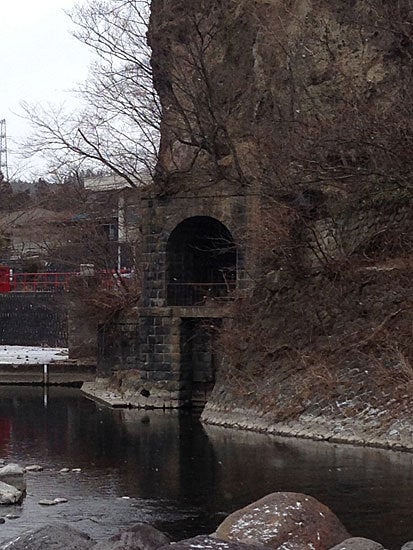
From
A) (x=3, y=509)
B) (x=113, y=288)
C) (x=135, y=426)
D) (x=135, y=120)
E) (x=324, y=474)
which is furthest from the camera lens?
(x=113, y=288)

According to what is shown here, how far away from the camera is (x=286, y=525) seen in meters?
13.5

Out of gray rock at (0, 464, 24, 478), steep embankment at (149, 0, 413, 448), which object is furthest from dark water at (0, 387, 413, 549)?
steep embankment at (149, 0, 413, 448)

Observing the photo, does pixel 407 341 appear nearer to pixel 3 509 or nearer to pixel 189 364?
pixel 189 364

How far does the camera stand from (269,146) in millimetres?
34125

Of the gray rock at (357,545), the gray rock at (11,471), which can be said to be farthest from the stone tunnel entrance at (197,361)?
the gray rock at (357,545)

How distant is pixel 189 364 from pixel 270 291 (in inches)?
152

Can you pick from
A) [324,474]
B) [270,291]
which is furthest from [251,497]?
[270,291]

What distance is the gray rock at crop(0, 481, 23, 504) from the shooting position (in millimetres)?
18547

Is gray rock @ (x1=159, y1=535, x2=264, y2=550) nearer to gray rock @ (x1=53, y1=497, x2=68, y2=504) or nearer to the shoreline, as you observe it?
gray rock @ (x1=53, y1=497, x2=68, y2=504)

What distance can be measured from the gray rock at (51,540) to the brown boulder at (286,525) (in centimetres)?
177

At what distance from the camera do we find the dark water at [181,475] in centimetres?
1723

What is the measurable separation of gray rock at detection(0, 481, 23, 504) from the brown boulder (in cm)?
569

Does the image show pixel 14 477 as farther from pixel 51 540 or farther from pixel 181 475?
pixel 51 540

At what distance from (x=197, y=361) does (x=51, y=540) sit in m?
21.8
